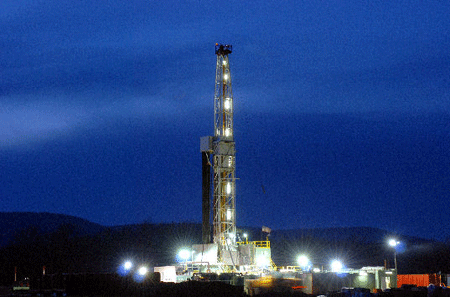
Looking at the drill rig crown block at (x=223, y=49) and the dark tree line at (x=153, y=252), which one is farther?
the dark tree line at (x=153, y=252)

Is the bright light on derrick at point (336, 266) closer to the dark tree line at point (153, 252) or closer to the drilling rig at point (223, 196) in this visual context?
the drilling rig at point (223, 196)

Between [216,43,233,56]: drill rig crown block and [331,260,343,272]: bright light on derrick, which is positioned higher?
[216,43,233,56]: drill rig crown block

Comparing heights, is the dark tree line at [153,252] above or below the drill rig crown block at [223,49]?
below

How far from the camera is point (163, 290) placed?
30.8m

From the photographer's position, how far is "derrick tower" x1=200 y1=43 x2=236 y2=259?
41.6 m

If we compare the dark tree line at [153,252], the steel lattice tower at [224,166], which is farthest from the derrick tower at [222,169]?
the dark tree line at [153,252]

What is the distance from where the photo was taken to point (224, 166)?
42406 millimetres

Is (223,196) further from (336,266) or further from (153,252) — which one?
(153,252)

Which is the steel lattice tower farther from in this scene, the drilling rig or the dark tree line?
the dark tree line

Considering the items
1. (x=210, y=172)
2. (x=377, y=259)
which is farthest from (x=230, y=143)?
(x=377, y=259)

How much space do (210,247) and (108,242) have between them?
1988 inches

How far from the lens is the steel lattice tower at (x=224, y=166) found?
41.6 m

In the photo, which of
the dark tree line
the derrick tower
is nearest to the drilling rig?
the derrick tower

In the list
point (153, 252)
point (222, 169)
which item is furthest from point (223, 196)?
point (153, 252)
